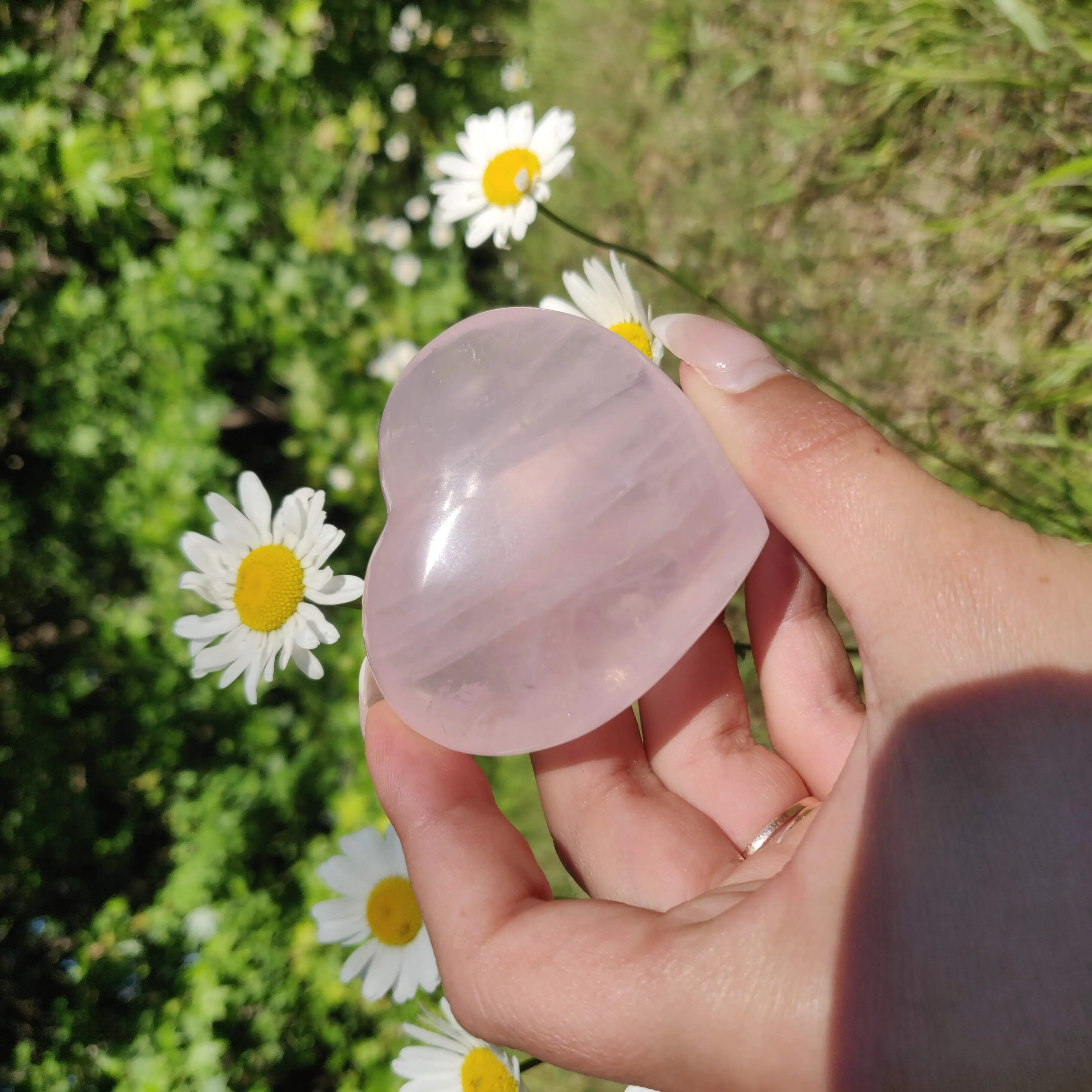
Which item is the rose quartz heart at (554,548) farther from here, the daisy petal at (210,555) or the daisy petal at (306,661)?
the daisy petal at (210,555)

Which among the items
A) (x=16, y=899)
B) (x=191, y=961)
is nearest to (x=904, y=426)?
(x=191, y=961)

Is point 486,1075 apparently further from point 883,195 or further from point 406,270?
point 883,195

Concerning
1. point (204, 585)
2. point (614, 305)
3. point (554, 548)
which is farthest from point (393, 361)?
point (554, 548)

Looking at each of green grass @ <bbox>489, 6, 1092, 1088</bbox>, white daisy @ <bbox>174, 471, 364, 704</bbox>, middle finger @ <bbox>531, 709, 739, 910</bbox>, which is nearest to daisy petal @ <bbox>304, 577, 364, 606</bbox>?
white daisy @ <bbox>174, 471, 364, 704</bbox>

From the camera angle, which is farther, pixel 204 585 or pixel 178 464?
pixel 178 464

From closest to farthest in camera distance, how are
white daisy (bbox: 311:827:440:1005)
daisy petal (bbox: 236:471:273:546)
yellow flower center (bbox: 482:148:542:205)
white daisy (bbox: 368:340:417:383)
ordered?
daisy petal (bbox: 236:471:273:546), white daisy (bbox: 311:827:440:1005), yellow flower center (bbox: 482:148:542:205), white daisy (bbox: 368:340:417:383)

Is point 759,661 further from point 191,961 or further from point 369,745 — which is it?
point 191,961

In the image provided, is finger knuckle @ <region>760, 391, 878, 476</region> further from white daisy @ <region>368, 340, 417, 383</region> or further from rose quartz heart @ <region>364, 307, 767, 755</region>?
white daisy @ <region>368, 340, 417, 383</region>
